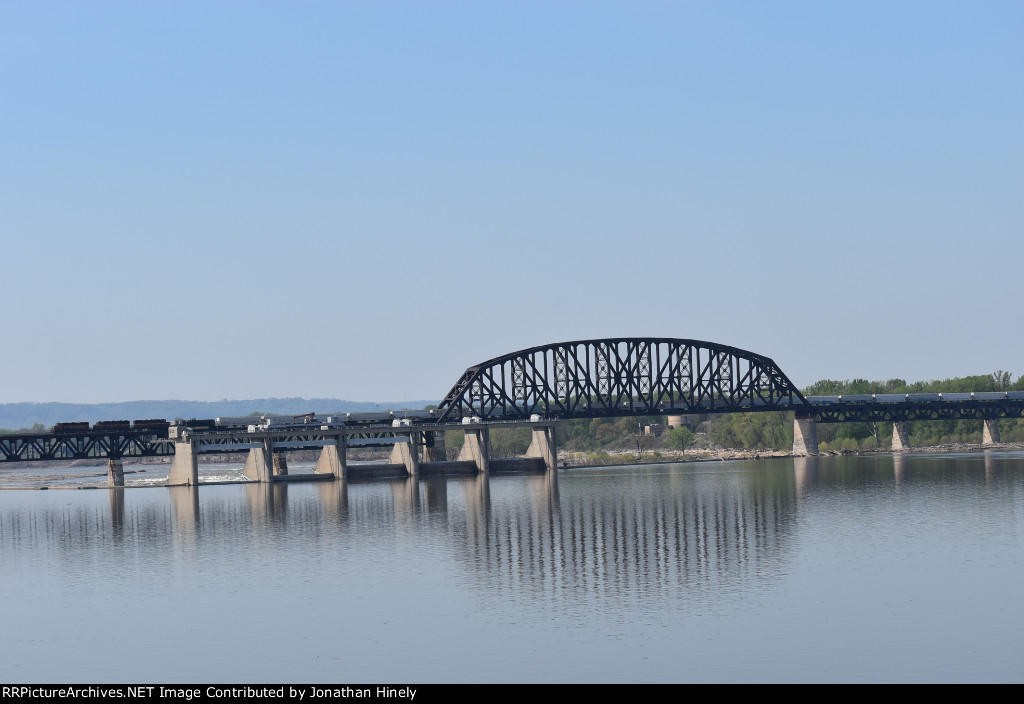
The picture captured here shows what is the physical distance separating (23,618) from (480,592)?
2150cm

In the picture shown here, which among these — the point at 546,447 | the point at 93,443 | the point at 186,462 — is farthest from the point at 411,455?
the point at 93,443

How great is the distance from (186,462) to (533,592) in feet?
352

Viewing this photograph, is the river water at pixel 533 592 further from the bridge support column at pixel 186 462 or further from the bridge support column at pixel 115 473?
the bridge support column at pixel 115 473

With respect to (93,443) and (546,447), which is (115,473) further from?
(546,447)

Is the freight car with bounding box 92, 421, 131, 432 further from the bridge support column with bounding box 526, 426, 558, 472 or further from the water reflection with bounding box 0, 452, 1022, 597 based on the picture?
the bridge support column with bounding box 526, 426, 558, 472

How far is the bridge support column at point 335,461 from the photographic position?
16662 cm

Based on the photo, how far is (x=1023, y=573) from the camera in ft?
Answer: 201

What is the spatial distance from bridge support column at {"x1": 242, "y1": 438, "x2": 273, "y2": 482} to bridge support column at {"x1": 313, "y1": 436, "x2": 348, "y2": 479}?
8401 mm

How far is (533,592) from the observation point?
2354 inches

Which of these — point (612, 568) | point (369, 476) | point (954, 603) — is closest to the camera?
point (954, 603)

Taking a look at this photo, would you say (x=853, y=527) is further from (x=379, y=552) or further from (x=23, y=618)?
(x=23, y=618)

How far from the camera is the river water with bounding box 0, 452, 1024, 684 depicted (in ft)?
148

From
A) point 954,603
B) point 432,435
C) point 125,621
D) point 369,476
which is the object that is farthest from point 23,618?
point 432,435
